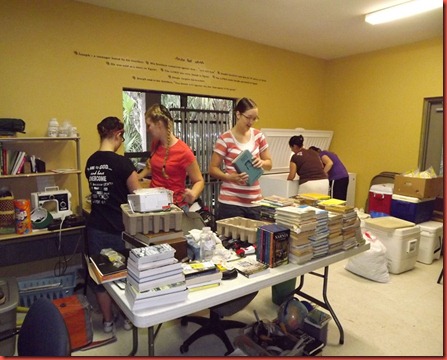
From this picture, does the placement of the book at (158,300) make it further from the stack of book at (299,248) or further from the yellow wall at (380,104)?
the yellow wall at (380,104)

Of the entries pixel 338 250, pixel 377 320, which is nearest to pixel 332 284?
pixel 377 320

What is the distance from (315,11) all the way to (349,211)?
236 centimetres

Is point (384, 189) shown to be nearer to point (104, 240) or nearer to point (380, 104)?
point (380, 104)

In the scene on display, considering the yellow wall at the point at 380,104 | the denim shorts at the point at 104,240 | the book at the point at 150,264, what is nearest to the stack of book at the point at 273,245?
the book at the point at 150,264

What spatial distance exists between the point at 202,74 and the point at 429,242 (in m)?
3.23

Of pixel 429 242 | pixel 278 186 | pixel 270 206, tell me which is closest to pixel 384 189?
pixel 429 242

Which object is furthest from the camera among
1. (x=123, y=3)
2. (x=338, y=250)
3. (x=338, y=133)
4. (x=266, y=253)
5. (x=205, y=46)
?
(x=338, y=133)

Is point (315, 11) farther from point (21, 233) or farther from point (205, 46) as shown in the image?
point (21, 233)

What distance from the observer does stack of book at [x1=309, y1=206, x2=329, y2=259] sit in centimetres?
178

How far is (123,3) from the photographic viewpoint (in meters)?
3.17

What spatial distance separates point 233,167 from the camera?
242 centimetres

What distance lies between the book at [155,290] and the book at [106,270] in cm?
10

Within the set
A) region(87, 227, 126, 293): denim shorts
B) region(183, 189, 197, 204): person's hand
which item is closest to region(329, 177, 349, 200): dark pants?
region(183, 189, 197, 204): person's hand

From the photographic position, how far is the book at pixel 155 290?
124 cm
